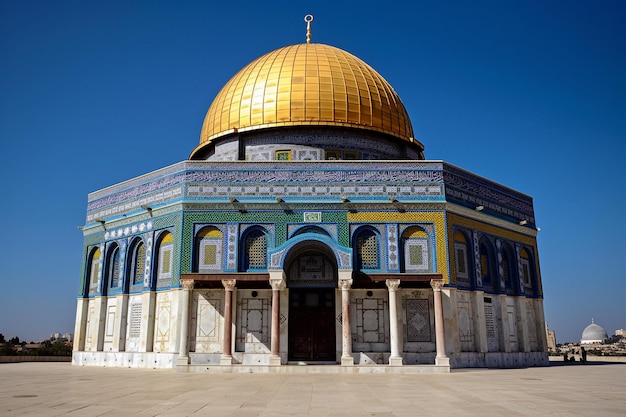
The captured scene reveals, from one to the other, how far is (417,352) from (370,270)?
349cm

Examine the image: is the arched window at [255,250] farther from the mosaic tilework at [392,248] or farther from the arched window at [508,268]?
the arched window at [508,268]

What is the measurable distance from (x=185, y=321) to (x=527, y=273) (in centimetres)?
1612

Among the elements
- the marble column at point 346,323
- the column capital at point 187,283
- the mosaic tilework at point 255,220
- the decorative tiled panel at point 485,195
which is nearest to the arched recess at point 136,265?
the mosaic tilework at point 255,220

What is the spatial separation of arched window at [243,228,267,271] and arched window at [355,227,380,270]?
142 inches

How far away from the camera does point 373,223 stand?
20859mm

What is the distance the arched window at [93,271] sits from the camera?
24.5 m

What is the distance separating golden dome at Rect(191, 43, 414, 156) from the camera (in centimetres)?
2442

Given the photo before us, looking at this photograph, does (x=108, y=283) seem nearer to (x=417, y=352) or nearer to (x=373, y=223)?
(x=373, y=223)

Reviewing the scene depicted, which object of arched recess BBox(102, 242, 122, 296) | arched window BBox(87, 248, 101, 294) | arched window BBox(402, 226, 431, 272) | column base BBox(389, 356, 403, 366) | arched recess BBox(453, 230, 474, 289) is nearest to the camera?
column base BBox(389, 356, 403, 366)

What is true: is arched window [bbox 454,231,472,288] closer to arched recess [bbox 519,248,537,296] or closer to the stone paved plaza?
arched recess [bbox 519,248,537,296]

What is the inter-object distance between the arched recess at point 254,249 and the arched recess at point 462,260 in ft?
24.8

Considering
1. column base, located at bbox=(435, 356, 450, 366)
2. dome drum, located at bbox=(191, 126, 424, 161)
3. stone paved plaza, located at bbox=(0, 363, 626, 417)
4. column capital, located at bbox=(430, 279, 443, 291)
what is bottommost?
stone paved plaza, located at bbox=(0, 363, 626, 417)

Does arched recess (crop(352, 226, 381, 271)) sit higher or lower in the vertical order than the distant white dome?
higher

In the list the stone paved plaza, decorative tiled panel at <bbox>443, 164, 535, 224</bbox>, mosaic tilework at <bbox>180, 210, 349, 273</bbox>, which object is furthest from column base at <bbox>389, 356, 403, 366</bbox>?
decorative tiled panel at <bbox>443, 164, 535, 224</bbox>
